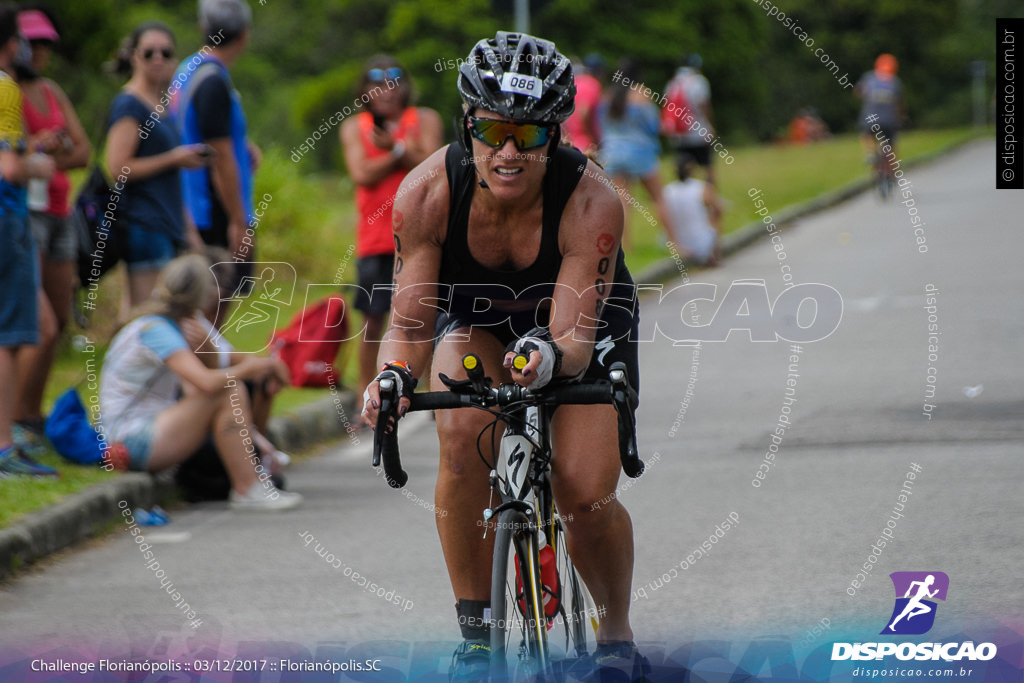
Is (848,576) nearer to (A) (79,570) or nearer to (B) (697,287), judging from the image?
(A) (79,570)

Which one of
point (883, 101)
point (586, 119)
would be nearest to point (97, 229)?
point (586, 119)

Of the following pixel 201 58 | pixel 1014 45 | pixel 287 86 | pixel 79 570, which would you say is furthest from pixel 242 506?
pixel 287 86

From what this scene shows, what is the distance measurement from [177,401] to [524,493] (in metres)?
Answer: 3.84

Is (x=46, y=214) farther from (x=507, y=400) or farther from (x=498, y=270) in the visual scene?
(x=507, y=400)

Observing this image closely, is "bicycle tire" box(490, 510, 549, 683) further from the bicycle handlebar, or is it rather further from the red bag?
the red bag

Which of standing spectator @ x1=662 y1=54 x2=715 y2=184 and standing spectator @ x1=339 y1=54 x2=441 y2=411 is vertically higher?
standing spectator @ x1=662 y1=54 x2=715 y2=184

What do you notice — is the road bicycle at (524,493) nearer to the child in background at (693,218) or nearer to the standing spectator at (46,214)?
the standing spectator at (46,214)

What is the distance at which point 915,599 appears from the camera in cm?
498

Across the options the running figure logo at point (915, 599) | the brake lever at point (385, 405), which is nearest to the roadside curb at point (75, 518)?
the brake lever at point (385, 405)

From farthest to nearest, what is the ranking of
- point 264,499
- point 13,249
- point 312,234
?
point 312,234 < point 264,499 < point 13,249

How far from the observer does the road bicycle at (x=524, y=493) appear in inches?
142

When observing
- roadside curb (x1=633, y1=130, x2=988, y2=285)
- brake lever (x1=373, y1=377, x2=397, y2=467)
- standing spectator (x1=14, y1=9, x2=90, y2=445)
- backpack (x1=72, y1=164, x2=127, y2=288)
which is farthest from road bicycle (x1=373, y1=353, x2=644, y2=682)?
roadside curb (x1=633, y1=130, x2=988, y2=285)

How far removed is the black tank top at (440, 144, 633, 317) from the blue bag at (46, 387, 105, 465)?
3622 mm

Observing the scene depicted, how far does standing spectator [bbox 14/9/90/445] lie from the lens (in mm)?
Answer: 7332
